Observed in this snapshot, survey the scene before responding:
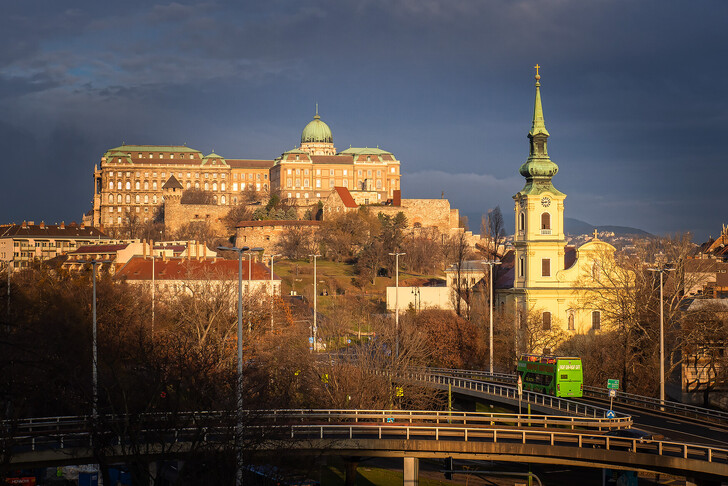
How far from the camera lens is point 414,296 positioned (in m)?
101

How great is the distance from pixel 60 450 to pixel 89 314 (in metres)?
30.9

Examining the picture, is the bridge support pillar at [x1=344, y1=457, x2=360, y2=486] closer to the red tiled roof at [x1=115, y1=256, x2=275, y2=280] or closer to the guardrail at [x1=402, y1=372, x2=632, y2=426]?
the guardrail at [x1=402, y1=372, x2=632, y2=426]

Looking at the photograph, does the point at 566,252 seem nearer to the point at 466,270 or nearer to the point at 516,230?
the point at 516,230

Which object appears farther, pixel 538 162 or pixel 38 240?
pixel 38 240

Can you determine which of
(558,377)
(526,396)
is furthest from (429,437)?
(558,377)

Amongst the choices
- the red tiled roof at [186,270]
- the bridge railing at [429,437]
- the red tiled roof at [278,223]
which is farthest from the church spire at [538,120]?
the red tiled roof at [278,223]

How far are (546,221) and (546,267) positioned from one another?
3931 mm

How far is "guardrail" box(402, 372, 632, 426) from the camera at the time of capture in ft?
136

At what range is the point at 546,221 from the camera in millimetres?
81312

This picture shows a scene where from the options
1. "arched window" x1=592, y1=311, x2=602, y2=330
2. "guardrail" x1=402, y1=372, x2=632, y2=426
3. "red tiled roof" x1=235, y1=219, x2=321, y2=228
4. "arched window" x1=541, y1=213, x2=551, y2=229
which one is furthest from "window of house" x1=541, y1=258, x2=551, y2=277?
"red tiled roof" x1=235, y1=219, x2=321, y2=228

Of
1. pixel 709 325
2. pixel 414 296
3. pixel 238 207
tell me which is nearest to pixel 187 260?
pixel 414 296

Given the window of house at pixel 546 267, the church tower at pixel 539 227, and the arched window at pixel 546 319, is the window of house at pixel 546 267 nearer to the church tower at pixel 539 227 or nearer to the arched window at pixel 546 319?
the church tower at pixel 539 227

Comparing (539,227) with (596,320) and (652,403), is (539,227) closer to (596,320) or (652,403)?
(596,320)

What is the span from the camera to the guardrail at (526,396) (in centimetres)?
4153
